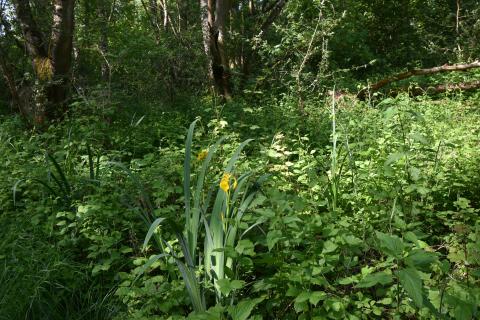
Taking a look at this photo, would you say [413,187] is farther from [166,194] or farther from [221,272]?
[166,194]

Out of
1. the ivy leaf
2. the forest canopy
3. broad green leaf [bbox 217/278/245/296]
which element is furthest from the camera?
the forest canopy

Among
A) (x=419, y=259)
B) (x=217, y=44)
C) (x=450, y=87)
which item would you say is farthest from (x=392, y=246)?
(x=217, y=44)

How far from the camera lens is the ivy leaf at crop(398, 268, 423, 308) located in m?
1.29

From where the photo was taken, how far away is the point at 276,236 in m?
1.82

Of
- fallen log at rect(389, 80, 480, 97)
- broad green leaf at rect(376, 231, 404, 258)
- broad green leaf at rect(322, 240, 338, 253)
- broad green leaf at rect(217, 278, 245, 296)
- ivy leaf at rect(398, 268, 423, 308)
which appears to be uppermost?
fallen log at rect(389, 80, 480, 97)

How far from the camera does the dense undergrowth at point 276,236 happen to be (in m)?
1.74

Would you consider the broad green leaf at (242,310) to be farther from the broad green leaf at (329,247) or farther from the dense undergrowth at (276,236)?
the broad green leaf at (329,247)

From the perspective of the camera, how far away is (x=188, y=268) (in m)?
1.95

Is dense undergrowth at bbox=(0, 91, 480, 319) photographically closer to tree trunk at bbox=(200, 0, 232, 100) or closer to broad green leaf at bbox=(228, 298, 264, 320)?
broad green leaf at bbox=(228, 298, 264, 320)

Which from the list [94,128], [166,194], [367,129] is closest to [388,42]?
[367,129]

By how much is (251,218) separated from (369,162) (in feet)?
4.03

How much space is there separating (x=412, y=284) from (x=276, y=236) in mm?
640

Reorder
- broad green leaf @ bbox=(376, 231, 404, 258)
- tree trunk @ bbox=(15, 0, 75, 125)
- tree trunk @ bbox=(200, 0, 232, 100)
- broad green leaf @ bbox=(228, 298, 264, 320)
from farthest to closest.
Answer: tree trunk @ bbox=(200, 0, 232, 100) → tree trunk @ bbox=(15, 0, 75, 125) → broad green leaf @ bbox=(228, 298, 264, 320) → broad green leaf @ bbox=(376, 231, 404, 258)

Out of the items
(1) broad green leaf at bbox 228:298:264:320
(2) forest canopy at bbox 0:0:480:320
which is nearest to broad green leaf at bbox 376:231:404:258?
(2) forest canopy at bbox 0:0:480:320
